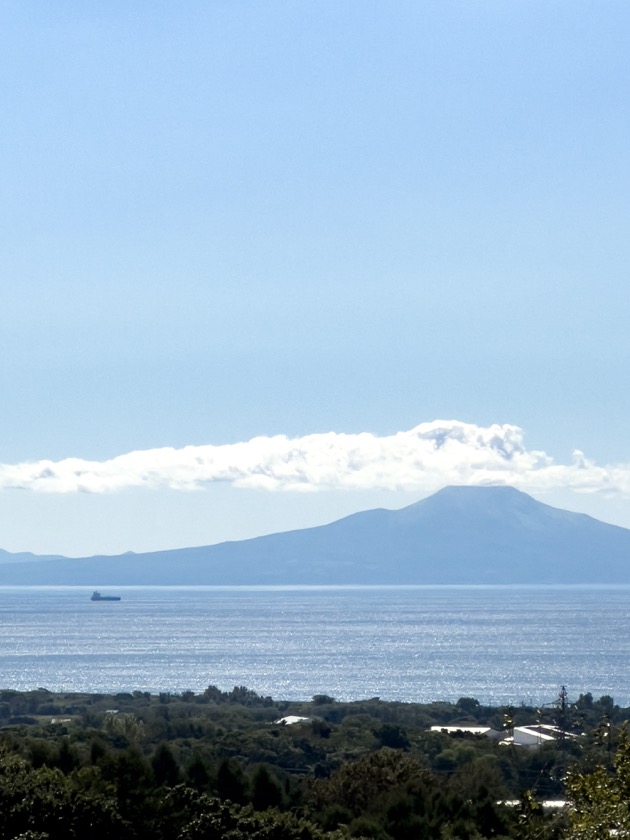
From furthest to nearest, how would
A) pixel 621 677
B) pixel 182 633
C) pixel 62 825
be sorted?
pixel 182 633 → pixel 621 677 → pixel 62 825

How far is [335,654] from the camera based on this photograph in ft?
387

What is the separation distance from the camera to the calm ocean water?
3442 inches

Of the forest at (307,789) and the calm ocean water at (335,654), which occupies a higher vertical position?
the forest at (307,789)

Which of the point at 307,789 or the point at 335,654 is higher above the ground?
the point at 307,789

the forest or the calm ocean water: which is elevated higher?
the forest

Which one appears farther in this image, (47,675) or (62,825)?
(47,675)

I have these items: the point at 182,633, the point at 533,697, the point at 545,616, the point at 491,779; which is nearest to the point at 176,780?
the point at 491,779

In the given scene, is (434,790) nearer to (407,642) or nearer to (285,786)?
(285,786)

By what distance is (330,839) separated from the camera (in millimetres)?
17766

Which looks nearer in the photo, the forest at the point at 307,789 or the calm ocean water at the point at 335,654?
the forest at the point at 307,789

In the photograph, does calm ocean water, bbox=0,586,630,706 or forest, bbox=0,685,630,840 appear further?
calm ocean water, bbox=0,586,630,706

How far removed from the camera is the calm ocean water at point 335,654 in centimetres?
8744

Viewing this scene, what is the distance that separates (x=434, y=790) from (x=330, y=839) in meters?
6.08

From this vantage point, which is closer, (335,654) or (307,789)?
(307,789)
